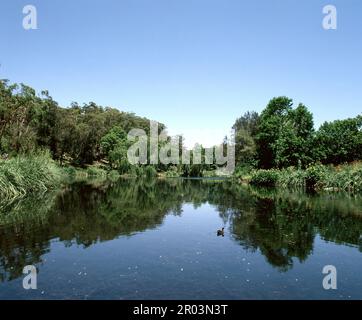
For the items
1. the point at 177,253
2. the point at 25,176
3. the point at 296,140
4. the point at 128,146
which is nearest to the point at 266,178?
the point at 296,140

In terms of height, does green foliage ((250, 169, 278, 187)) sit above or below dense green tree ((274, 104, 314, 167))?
below

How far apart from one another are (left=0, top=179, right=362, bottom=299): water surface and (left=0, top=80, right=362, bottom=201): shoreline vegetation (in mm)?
8508

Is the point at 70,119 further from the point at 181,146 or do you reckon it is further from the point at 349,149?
the point at 349,149

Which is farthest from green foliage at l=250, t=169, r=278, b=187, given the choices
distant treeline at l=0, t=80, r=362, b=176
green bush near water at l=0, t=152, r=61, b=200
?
green bush near water at l=0, t=152, r=61, b=200

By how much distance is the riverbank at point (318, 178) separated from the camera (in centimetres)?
2848

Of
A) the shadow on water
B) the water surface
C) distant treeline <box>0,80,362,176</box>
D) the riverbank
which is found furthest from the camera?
distant treeline <box>0,80,362,176</box>

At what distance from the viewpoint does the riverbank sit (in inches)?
1121

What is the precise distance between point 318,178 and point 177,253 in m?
25.1

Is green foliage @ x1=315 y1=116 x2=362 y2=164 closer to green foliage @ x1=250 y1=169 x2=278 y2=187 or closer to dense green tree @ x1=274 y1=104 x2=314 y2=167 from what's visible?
dense green tree @ x1=274 y1=104 x2=314 y2=167

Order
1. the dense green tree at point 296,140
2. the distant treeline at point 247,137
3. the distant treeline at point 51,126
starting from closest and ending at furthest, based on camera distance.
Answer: the distant treeline at point 51,126, the distant treeline at point 247,137, the dense green tree at point 296,140

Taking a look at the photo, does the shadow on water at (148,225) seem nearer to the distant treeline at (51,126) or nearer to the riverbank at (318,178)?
the riverbank at (318,178)

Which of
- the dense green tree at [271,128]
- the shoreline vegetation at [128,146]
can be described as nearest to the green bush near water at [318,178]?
the shoreline vegetation at [128,146]
